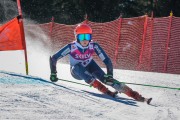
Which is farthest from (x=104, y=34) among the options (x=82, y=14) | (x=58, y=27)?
(x=82, y=14)

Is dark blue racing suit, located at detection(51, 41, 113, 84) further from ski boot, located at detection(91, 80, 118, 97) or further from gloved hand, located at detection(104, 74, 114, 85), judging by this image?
ski boot, located at detection(91, 80, 118, 97)

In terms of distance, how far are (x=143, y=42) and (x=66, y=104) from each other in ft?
31.6

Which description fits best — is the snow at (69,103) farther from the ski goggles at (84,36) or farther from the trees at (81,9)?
the trees at (81,9)

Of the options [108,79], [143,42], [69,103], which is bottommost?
[69,103]

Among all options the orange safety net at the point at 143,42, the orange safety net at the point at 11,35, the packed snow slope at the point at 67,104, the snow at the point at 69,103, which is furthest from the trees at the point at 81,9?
the packed snow slope at the point at 67,104

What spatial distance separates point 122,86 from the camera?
23.7 feet

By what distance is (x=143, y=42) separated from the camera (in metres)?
15.1

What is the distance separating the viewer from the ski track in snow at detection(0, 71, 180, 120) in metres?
5.21

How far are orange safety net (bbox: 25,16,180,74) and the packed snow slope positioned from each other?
255 inches

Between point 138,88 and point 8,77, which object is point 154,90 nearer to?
point 138,88

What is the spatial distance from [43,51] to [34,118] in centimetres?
1201

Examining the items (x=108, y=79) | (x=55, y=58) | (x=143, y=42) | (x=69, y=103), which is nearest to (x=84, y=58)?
(x=55, y=58)

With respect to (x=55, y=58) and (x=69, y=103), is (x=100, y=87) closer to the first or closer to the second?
(x=55, y=58)

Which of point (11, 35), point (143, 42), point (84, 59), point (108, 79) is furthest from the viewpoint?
point (143, 42)
